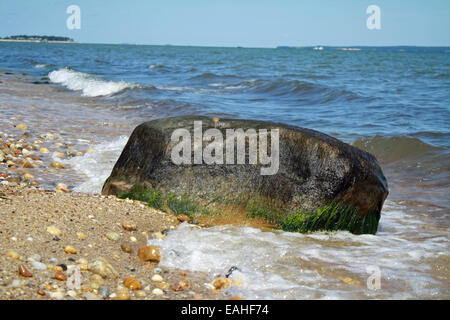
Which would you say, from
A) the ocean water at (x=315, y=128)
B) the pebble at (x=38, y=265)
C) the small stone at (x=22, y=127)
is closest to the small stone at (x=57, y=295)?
the pebble at (x=38, y=265)

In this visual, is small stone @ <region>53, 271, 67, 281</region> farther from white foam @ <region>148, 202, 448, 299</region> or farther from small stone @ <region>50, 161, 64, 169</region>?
small stone @ <region>50, 161, 64, 169</region>

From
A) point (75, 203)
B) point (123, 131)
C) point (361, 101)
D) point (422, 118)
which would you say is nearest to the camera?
point (75, 203)

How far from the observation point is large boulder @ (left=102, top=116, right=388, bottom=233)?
14.8 ft

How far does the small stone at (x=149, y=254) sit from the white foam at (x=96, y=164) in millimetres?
2188

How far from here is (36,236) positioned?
340 centimetres

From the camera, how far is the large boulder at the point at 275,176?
14.8ft

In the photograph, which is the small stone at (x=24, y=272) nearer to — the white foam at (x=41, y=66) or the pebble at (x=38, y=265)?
the pebble at (x=38, y=265)

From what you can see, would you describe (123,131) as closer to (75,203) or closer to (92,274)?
(75,203)

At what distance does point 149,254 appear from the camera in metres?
3.51

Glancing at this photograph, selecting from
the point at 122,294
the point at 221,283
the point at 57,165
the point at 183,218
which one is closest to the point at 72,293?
the point at 122,294

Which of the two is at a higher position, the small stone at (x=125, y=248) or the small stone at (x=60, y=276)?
the small stone at (x=60, y=276)

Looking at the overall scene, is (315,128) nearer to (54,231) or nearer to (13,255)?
(54,231)
